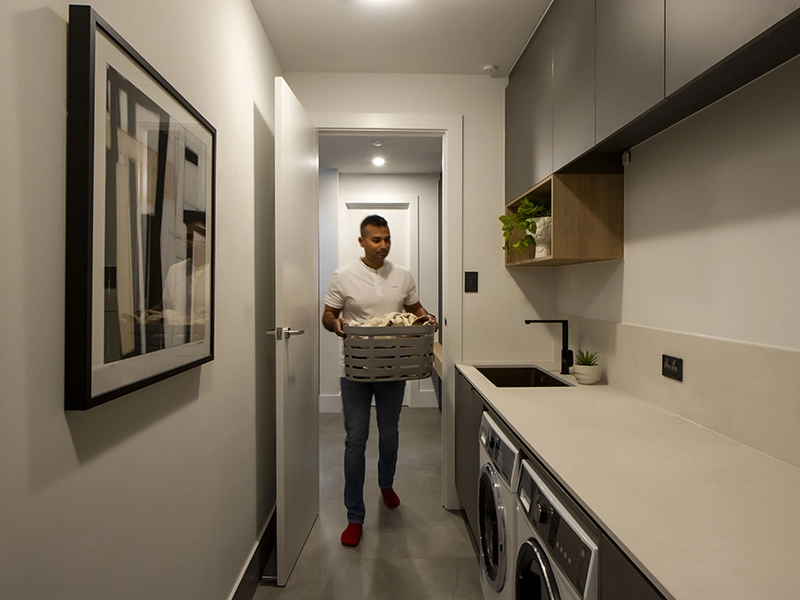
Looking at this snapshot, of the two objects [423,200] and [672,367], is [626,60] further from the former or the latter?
[423,200]

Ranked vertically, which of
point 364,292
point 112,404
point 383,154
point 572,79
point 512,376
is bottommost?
point 512,376

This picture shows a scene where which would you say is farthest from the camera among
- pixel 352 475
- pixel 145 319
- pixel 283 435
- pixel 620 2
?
pixel 352 475

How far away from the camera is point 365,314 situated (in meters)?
2.36

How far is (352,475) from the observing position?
2273 mm

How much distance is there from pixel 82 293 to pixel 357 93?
6.88 ft

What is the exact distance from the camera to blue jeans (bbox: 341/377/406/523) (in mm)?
2266

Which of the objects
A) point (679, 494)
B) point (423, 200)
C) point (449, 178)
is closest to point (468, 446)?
point (679, 494)

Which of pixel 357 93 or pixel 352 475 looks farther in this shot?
pixel 357 93

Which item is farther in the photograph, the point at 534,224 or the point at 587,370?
the point at 534,224

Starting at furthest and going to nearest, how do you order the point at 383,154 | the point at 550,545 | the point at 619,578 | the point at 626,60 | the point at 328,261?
the point at 328,261 < the point at 383,154 < the point at 626,60 < the point at 550,545 < the point at 619,578

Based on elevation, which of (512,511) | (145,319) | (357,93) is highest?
(357,93)

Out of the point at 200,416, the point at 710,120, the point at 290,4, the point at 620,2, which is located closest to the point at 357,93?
the point at 290,4

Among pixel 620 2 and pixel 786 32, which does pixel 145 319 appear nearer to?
pixel 786 32

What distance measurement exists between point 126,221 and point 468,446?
1670 millimetres
